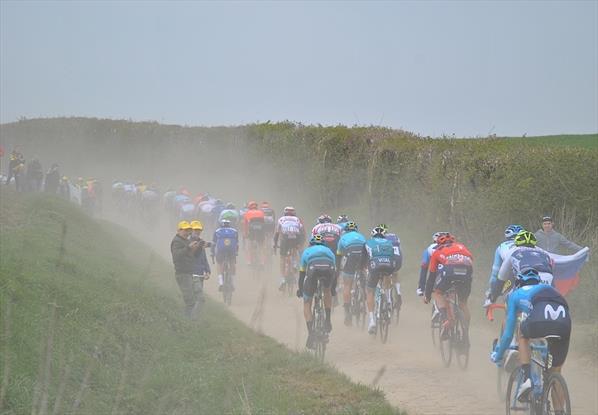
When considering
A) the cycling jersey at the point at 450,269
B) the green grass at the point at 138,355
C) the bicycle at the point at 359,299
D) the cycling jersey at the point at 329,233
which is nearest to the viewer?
the green grass at the point at 138,355

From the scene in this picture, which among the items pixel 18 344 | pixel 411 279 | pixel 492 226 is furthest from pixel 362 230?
pixel 18 344

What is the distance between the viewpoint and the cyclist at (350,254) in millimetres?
17203

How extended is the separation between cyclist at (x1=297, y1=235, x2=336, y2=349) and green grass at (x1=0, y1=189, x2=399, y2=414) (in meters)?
0.91

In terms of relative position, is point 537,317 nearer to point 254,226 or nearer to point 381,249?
point 381,249

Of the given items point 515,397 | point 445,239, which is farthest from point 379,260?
point 515,397

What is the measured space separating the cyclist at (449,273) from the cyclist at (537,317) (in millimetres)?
4533

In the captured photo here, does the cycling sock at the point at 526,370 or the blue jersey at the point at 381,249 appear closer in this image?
the cycling sock at the point at 526,370

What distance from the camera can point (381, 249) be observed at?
16.0 m

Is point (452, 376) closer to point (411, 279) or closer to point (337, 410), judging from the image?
point (337, 410)

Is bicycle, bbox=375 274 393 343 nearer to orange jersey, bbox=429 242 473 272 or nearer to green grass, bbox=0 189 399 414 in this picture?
orange jersey, bbox=429 242 473 272

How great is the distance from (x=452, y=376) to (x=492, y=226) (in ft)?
25.4

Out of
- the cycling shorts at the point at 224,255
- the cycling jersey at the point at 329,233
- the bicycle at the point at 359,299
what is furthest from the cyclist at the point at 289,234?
the bicycle at the point at 359,299

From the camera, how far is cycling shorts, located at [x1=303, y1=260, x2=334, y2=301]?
1409 cm

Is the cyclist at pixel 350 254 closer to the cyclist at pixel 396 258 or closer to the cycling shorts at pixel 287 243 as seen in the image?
the cyclist at pixel 396 258
